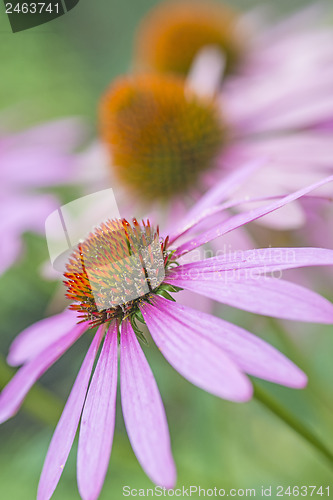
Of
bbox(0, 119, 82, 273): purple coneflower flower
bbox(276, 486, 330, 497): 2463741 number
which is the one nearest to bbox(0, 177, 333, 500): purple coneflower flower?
bbox(0, 119, 82, 273): purple coneflower flower

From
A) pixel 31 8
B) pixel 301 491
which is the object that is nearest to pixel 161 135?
pixel 31 8

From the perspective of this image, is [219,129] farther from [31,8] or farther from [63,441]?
[63,441]

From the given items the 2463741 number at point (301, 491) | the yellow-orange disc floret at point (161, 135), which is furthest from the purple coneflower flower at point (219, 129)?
the 2463741 number at point (301, 491)

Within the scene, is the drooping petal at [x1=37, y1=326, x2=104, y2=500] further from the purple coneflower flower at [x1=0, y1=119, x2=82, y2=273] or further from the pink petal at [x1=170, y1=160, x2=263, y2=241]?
the purple coneflower flower at [x1=0, y1=119, x2=82, y2=273]

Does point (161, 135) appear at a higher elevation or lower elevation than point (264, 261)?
higher

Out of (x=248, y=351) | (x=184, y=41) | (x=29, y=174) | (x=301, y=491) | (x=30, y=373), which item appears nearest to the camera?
(x=248, y=351)

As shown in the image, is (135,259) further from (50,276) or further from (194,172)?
(194,172)

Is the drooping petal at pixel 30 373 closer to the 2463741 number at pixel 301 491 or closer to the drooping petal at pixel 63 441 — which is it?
the drooping petal at pixel 63 441
